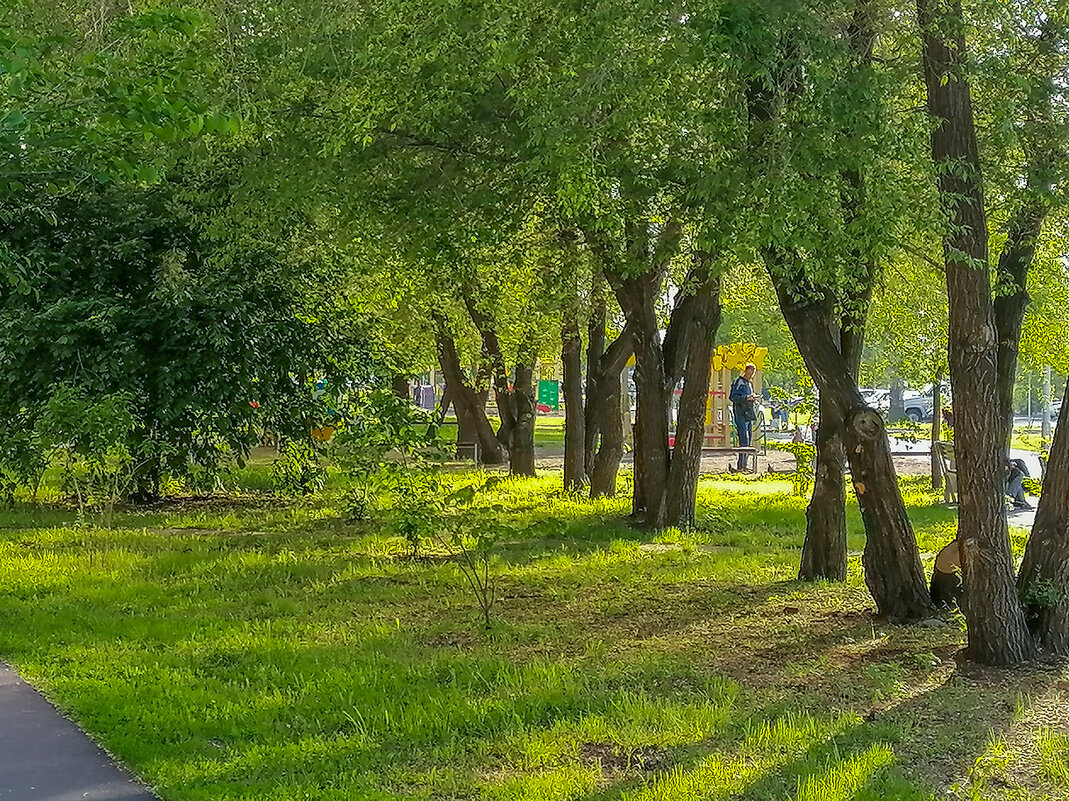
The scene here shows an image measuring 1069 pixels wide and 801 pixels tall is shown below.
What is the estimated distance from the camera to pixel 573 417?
19.1 metres

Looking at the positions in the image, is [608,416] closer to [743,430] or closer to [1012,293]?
[1012,293]

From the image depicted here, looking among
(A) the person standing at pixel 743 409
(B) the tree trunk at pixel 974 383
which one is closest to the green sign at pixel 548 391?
(A) the person standing at pixel 743 409

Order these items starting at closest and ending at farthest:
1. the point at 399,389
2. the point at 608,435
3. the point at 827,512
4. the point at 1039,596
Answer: the point at 1039,596, the point at 827,512, the point at 608,435, the point at 399,389

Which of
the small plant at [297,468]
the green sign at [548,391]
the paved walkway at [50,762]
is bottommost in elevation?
the paved walkway at [50,762]

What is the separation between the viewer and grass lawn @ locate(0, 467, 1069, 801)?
17.3ft

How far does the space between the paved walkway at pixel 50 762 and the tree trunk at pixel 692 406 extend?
28.9 ft

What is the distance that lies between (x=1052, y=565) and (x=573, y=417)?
39.5 ft

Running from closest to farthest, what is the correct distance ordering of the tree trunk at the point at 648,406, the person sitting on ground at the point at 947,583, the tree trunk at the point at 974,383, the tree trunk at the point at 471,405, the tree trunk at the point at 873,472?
the tree trunk at the point at 974,383
the tree trunk at the point at 873,472
the person sitting on ground at the point at 947,583
the tree trunk at the point at 648,406
the tree trunk at the point at 471,405

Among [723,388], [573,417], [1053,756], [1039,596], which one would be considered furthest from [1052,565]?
A: [723,388]

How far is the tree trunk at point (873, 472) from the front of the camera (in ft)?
28.7

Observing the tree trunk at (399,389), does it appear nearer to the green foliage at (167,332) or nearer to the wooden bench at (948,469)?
the green foliage at (167,332)

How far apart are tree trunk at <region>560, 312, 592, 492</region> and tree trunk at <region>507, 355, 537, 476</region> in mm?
2797

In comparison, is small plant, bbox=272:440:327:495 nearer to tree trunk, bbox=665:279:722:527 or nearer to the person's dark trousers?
tree trunk, bbox=665:279:722:527

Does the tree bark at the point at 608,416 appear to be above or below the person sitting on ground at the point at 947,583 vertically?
above
